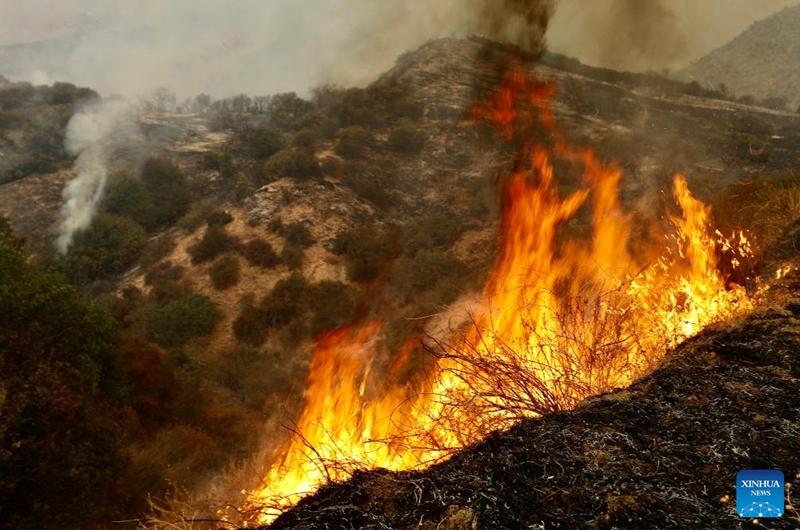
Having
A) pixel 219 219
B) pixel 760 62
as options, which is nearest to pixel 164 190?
pixel 219 219

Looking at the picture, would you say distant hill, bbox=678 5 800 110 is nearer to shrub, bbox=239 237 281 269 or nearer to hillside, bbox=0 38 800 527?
hillside, bbox=0 38 800 527

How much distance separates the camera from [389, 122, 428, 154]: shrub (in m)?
29.4

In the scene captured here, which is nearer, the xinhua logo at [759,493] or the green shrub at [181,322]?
the xinhua logo at [759,493]

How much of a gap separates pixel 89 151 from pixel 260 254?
→ 2198cm

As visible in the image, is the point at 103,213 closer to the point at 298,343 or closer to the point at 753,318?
the point at 298,343

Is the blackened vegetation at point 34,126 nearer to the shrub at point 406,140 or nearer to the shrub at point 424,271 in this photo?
the shrub at point 406,140

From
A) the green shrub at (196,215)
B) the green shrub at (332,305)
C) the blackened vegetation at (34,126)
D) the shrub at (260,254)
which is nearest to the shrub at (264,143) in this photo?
the green shrub at (196,215)

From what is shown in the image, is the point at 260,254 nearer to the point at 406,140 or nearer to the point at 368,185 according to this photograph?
the point at 368,185

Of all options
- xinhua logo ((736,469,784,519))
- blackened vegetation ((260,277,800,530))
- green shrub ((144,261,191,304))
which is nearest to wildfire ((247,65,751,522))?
blackened vegetation ((260,277,800,530))

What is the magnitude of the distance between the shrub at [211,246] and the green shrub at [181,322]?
3.98 meters

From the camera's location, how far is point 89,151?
33.0m

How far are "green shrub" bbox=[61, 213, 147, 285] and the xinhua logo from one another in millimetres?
→ 27401

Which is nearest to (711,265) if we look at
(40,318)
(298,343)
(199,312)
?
(40,318)

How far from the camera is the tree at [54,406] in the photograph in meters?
6.46
